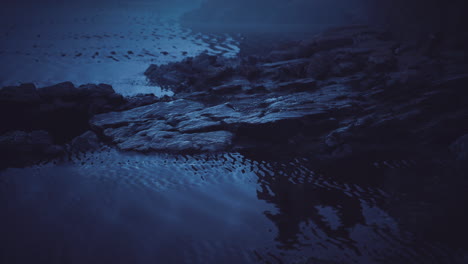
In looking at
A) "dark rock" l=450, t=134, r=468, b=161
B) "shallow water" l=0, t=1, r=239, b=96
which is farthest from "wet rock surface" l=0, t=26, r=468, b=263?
"shallow water" l=0, t=1, r=239, b=96

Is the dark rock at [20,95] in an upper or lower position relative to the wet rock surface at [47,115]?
upper

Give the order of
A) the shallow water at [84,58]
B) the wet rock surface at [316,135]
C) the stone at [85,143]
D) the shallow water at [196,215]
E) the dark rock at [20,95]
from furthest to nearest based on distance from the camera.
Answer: the shallow water at [84,58] < the dark rock at [20,95] < the stone at [85,143] < the wet rock surface at [316,135] < the shallow water at [196,215]

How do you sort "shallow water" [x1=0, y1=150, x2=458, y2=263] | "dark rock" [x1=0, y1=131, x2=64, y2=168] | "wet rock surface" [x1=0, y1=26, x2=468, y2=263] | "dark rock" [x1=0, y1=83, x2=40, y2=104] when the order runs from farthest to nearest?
"dark rock" [x1=0, y1=83, x2=40, y2=104]
"dark rock" [x1=0, y1=131, x2=64, y2=168]
"wet rock surface" [x1=0, y1=26, x2=468, y2=263]
"shallow water" [x1=0, y1=150, x2=458, y2=263]

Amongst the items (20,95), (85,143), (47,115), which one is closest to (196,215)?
(85,143)

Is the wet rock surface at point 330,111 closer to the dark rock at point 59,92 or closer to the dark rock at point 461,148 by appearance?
the dark rock at point 461,148

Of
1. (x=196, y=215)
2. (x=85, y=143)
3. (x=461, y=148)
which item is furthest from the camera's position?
(x=85, y=143)

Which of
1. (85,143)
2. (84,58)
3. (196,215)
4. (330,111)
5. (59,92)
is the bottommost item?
(196,215)

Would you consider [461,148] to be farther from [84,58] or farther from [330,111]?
[84,58]

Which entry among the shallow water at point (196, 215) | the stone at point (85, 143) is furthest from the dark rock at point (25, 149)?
the shallow water at point (196, 215)

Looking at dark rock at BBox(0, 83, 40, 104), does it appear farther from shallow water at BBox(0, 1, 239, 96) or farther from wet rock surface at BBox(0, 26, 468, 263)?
shallow water at BBox(0, 1, 239, 96)
